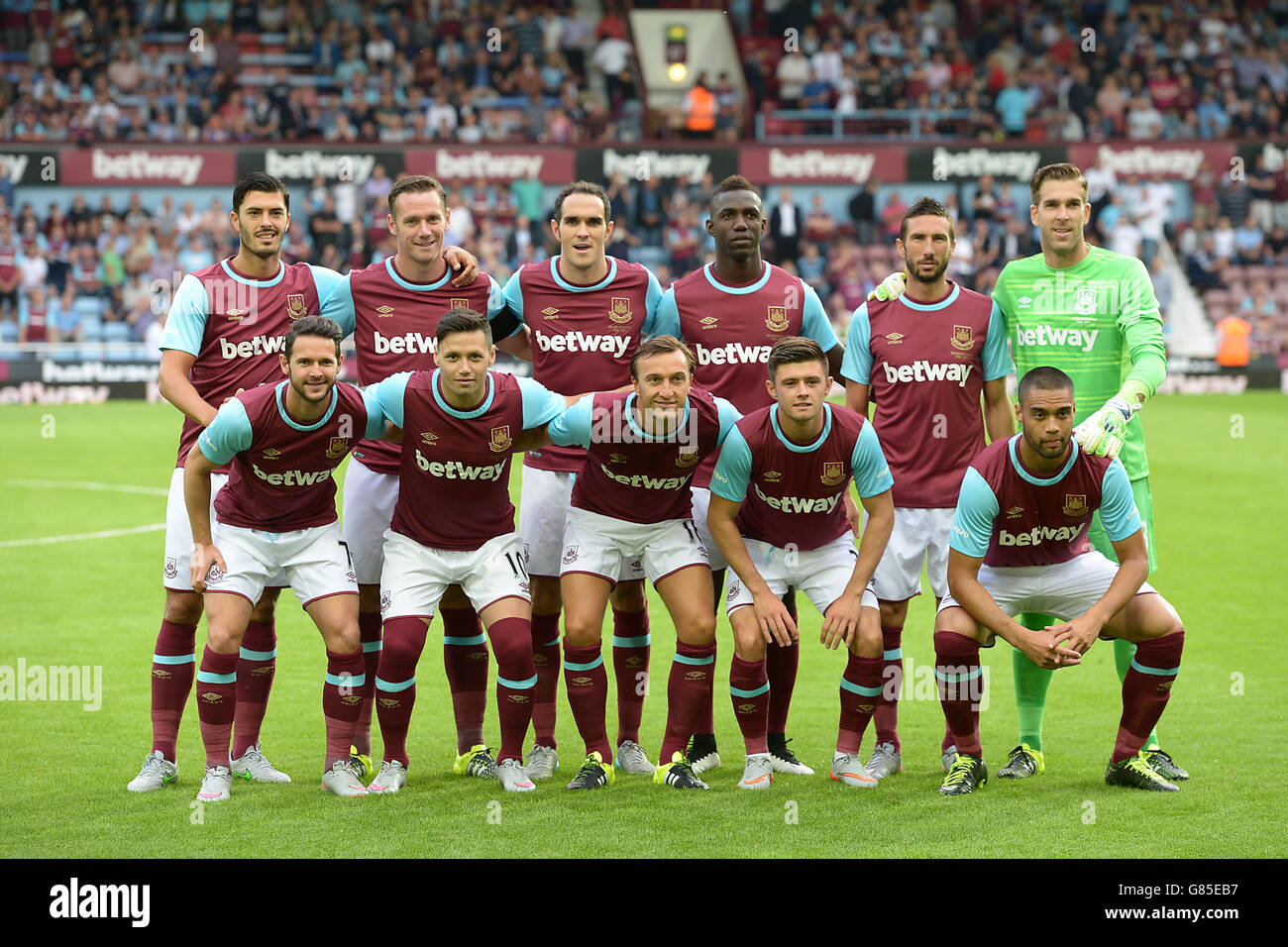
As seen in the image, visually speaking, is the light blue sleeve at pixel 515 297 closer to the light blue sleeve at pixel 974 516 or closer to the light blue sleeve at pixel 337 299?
the light blue sleeve at pixel 337 299

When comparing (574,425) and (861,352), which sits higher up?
(861,352)

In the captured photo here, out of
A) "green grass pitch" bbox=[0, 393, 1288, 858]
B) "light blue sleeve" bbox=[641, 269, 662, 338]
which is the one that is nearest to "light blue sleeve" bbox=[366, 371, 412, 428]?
"light blue sleeve" bbox=[641, 269, 662, 338]

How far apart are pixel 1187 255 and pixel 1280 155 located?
2546mm

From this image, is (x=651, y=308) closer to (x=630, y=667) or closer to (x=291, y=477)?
(x=630, y=667)

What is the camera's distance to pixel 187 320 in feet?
20.5

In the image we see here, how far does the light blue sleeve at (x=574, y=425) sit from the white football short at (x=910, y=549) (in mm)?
1487

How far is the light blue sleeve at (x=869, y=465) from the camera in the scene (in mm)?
6195

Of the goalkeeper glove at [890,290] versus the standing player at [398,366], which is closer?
the standing player at [398,366]

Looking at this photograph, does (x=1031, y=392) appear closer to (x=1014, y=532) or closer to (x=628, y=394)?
(x=1014, y=532)

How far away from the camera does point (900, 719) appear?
7.51 m

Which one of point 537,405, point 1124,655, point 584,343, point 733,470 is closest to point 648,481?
point 733,470

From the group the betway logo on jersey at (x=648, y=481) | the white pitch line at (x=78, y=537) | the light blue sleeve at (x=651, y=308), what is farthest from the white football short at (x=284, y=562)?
the white pitch line at (x=78, y=537)

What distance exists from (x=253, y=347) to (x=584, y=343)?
1.48 meters

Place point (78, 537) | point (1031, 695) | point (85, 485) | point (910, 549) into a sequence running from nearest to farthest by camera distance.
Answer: point (1031, 695) → point (910, 549) → point (78, 537) → point (85, 485)
